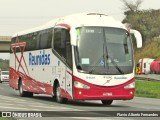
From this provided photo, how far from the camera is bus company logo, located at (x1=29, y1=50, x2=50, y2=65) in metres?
25.1

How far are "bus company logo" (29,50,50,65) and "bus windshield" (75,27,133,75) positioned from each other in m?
3.75

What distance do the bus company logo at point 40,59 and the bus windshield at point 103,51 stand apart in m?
3.75

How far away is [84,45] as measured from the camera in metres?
21.3

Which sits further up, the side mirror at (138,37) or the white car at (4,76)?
the side mirror at (138,37)

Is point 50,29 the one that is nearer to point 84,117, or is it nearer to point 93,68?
point 93,68

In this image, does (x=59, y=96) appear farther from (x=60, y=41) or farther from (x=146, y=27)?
(x=146, y=27)

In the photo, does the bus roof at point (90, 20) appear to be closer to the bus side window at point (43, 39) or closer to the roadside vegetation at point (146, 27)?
the bus side window at point (43, 39)

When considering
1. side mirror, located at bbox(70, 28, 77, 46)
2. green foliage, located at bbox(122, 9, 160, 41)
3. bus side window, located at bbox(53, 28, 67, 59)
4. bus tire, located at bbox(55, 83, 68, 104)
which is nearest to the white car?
bus tire, located at bbox(55, 83, 68, 104)

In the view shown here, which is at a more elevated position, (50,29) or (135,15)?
(135,15)

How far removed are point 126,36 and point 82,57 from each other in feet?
6.82

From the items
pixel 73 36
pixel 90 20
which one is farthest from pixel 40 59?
pixel 73 36

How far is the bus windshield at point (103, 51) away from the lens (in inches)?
832

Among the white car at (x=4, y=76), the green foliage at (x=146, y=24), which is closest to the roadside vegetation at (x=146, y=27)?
the green foliage at (x=146, y=24)

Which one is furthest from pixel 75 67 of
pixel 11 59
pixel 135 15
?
pixel 135 15
